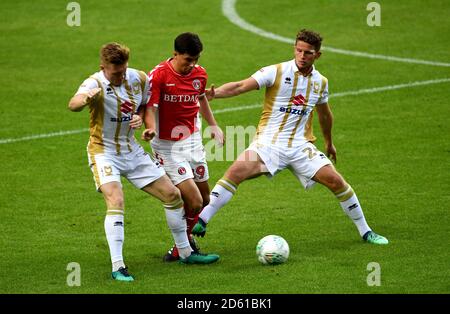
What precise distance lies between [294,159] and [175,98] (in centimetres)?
157

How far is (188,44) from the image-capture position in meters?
10.5

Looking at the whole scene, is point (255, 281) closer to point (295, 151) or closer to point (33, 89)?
point (295, 151)

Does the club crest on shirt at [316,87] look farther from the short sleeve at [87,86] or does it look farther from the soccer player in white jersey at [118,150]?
the short sleeve at [87,86]

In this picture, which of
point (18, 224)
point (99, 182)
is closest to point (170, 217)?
point (99, 182)

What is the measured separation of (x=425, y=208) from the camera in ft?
42.3

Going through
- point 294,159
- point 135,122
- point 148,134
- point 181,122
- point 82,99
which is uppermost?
point 82,99

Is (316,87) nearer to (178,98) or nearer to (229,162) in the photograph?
(178,98)

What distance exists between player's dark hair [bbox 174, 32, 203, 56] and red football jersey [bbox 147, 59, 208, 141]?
1.17 feet

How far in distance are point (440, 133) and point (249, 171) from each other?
250 inches

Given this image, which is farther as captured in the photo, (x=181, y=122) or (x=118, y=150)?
(x=181, y=122)

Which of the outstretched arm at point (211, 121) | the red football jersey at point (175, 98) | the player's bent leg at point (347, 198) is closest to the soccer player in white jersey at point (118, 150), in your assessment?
the red football jersey at point (175, 98)

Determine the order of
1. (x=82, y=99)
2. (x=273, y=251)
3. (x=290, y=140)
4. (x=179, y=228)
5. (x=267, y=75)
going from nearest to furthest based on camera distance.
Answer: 1. (x=82, y=99)
2. (x=273, y=251)
3. (x=179, y=228)
4. (x=267, y=75)
5. (x=290, y=140)

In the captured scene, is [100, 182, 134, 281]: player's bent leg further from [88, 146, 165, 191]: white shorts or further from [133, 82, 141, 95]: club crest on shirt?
[133, 82, 141, 95]: club crest on shirt

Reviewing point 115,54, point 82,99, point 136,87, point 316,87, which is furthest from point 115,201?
point 316,87
